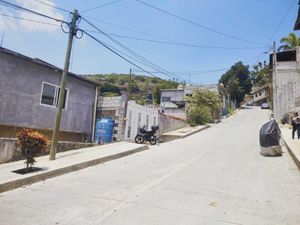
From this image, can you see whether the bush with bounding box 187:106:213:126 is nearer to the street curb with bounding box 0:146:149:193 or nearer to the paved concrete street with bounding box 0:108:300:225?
the street curb with bounding box 0:146:149:193

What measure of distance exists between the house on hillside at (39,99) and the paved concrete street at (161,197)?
5605mm

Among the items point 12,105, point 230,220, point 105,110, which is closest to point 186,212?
point 230,220

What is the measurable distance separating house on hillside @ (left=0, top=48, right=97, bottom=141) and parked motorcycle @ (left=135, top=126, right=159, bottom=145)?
3.25m

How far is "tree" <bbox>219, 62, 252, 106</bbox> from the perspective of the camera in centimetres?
5778

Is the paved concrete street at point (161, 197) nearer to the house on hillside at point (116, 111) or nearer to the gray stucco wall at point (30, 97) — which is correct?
the gray stucco wall at point (30, 97)

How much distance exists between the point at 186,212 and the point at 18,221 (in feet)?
9.80

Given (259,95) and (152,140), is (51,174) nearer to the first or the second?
(152,140)

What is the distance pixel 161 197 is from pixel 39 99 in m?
9.77

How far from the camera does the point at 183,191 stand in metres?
6.11

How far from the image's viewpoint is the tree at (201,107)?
27.7 m

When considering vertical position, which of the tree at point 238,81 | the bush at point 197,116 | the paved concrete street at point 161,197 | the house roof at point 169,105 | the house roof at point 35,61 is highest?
the tree at point 238,81

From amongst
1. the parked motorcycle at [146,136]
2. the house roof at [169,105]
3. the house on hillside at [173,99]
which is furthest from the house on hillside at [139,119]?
the house roof at [169,105]

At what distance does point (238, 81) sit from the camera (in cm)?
5888

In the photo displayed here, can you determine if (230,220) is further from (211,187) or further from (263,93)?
(263,93)
